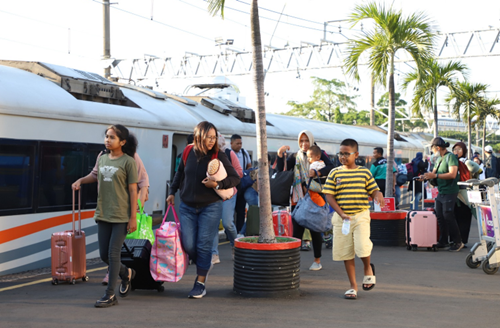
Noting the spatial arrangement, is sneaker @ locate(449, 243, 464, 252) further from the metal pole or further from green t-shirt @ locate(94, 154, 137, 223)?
the metal pole

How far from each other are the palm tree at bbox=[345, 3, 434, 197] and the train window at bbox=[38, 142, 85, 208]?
22.3ft

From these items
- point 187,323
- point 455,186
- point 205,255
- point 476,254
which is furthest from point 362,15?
point 187,323

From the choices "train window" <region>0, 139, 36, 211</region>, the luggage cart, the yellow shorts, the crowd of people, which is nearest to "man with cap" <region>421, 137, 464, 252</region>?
the luggage cart

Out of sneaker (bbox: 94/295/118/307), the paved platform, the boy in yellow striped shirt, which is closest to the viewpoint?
the paved platform

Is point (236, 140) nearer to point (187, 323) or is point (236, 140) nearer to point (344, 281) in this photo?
point (344, 281)

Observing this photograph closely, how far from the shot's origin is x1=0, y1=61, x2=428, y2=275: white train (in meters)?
7.48

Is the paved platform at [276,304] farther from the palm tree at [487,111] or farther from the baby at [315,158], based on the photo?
the palm tree at [487,111]

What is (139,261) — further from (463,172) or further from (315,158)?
(463,172)

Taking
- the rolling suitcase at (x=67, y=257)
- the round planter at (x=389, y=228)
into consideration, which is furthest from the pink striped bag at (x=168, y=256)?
the round planter at (x=389, y=228)

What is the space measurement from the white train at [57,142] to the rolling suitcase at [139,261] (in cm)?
178

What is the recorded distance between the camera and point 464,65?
20156mm

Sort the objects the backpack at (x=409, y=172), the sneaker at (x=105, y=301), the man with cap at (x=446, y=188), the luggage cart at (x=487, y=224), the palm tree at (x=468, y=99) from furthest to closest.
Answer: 1. the palm tree at (x=468, y=99)
2. the backpack at (x=409, y=172)
3. the man with cap at (x=446, y=188)
4. the luggage cart at (x=487, y=224)
5. the sneaker at (x=105, y=301)

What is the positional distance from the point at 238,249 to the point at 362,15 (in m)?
8.00

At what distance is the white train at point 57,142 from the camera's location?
7480mm
